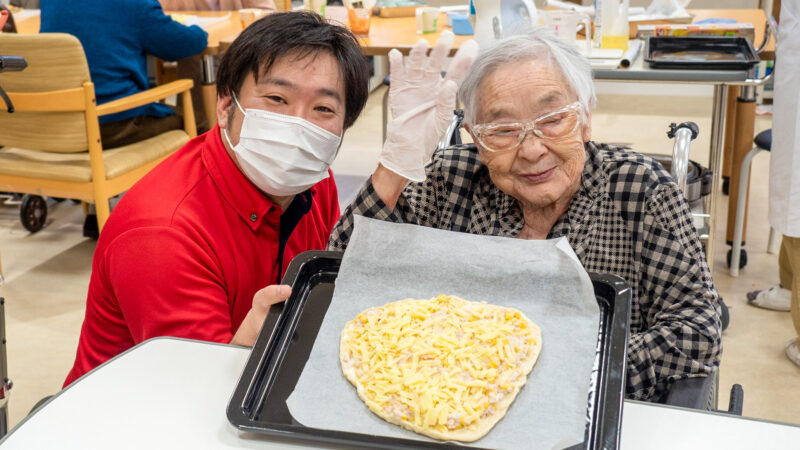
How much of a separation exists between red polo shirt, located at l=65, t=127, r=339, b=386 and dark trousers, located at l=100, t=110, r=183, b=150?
1837mm

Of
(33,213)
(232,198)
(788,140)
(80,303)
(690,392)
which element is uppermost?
(232,198)

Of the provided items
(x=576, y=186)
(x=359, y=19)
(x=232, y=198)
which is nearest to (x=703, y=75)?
(x=576, y=186)

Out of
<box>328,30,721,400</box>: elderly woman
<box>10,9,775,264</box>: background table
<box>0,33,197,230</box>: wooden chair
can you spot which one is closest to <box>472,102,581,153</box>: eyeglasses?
<box>328,30,721,400</box>: elderly woman

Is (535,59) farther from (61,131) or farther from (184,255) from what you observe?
(61,131)

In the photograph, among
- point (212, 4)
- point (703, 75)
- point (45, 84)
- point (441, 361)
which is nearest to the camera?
point (441, 361)

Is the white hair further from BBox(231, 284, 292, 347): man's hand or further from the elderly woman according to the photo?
BBox(231, 284, 292, 347): man's hand

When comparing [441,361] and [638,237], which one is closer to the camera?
[441,361]

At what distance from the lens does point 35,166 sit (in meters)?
3.14

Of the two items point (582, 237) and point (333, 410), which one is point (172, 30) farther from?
point (333, 410)

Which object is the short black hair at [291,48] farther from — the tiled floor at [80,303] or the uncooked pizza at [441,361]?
the tiled floor at [80,303]

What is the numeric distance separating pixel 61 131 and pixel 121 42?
0.50 metres

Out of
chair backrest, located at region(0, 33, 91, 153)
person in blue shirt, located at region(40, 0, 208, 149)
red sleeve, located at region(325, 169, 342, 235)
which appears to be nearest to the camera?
red sleeve, located at region(325, 169, 342, 235)

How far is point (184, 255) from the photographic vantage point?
4.53 feet

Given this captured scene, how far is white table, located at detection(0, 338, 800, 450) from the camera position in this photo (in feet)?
2.98
